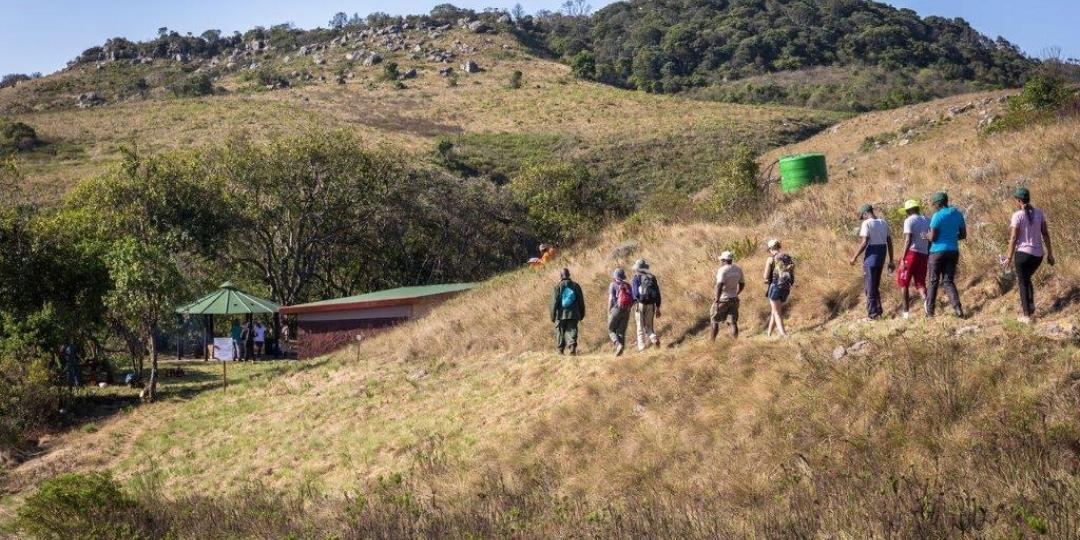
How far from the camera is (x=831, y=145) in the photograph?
5153 cm

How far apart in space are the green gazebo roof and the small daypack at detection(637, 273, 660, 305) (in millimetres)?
14681

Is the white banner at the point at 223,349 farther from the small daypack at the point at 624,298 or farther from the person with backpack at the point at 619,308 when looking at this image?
the small daypack at the point at 624,298

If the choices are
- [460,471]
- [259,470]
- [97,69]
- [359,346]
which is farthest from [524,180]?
[97,69]

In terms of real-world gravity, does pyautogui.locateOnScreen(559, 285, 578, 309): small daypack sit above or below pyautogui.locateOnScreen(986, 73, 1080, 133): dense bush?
→ below

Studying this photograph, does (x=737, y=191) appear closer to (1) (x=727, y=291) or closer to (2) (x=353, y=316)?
(2) (x=353, y=316)

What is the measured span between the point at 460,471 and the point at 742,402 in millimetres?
3714

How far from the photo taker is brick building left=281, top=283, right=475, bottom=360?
2611cm

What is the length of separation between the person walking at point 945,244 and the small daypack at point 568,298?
5.92 m

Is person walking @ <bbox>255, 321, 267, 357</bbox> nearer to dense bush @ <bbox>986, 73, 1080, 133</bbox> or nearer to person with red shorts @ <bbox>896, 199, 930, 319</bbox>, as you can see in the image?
dense bush @ <bbox>986, 73, 1080, 133</bbox>

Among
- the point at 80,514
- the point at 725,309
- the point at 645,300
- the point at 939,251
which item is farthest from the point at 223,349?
the point at 939,251

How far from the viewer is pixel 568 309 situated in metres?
15.5

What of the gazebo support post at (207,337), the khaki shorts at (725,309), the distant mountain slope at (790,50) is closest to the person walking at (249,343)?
the gazebo support post at (207,337)

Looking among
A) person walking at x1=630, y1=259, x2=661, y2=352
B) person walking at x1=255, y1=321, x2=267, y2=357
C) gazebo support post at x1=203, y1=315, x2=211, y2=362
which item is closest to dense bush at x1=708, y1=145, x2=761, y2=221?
person walking at x1=630, y1=259, x2=661, y2=352

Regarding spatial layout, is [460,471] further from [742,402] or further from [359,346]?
[359,346]
